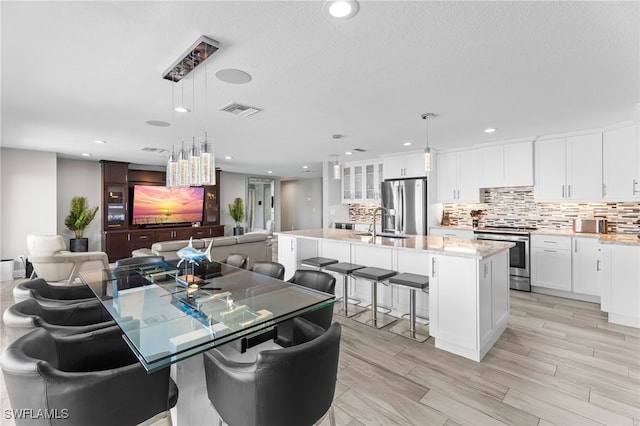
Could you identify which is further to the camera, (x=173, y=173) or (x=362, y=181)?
(x=362, y=181)

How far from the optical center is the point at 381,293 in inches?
150

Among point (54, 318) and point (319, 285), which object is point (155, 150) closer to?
point (54, 318)

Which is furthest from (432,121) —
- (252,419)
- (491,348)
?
(252,419)

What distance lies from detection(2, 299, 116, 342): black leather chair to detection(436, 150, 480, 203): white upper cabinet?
220 inches

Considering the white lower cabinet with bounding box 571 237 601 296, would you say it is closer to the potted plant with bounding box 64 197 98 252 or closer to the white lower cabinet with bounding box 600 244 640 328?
the white lower cabinet with bounding box 600 244 640 328

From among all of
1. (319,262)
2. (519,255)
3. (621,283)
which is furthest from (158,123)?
(621,283)

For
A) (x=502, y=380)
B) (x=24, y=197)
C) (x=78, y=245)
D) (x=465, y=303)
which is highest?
(x=24, y=197)

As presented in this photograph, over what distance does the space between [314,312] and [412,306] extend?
1428mm

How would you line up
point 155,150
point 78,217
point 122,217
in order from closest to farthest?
1. point 155,150
2. point 78,217
3. point 122,217

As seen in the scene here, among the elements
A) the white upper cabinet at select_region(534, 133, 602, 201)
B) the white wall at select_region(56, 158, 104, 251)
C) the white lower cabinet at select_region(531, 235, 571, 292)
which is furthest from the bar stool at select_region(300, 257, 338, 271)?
the white wall at select_region(56, 158, 104, 251)

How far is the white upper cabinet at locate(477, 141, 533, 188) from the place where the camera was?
15.7 feet

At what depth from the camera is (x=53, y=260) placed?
4.59m

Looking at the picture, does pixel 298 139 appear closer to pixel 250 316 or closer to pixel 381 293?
pixel 381 293

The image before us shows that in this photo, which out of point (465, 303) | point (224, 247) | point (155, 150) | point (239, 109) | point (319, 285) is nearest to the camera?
point (319, 285)
